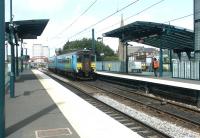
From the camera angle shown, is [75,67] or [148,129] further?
[75,67]

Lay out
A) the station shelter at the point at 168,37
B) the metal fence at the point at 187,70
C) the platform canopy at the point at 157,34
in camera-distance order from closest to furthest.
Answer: the metal fence at the point at 187,70
the station shelter at the point at 168,37
the platform canopy at the point at 157,34

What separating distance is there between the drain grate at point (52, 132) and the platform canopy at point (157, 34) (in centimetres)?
2198

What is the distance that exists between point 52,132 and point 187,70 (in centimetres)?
2018

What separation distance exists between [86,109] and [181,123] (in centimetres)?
408

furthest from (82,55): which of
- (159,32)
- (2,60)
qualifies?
(2,60)

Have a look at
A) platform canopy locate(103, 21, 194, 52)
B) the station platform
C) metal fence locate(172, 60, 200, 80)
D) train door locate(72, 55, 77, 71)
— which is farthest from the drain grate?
train door locate(72, 55, 77, 71)

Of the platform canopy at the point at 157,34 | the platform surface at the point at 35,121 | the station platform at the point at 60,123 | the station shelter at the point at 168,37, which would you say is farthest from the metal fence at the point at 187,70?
the platform surface at the point at 35,121

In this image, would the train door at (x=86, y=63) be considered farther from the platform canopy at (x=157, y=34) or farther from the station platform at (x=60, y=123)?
the station platform at (x=60, y=123)

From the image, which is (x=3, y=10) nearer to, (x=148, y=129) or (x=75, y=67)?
(x=148, y=129)

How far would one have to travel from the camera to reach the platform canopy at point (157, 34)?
107 feet

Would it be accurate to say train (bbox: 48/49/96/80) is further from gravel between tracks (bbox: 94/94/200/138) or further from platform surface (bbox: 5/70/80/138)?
gravel between tracks (bbox: 94/94/200/138)

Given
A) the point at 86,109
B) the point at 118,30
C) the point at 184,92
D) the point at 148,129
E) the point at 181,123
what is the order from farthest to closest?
the point at 118,30, the point at 184,92, the point at 86,109, the point at 181,123, the point at 148,129

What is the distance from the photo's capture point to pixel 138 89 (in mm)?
27906

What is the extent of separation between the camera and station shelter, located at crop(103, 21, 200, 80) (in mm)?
29386
